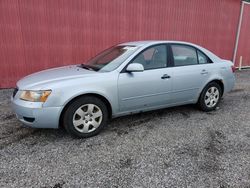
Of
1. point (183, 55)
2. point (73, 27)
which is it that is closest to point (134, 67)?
point (183, 55)

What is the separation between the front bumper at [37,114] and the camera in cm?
265

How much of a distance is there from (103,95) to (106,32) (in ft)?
13.5

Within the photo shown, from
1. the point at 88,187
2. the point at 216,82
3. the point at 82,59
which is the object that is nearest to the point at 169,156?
the point at 88,187

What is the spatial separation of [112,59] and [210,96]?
2214 mm

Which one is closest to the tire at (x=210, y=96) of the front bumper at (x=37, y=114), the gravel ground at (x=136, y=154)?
the gravel ground at (x=136, y=154)

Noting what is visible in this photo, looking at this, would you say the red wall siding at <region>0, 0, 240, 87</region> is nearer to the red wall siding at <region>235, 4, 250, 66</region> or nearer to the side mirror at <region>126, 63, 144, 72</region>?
the red wall siding at <region>235, 4, 250, 66</region>

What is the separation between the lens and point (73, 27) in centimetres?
599

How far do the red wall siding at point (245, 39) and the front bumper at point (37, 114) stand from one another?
10374 millimetres

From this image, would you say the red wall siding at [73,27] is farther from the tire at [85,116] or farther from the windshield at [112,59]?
the tire at [85,116]

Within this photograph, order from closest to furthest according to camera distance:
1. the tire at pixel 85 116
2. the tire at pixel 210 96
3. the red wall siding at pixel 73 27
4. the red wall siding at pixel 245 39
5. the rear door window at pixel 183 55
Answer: the tire at pixel 85 116 < the rear door window at pixel 183 55 < the tire at pixel 210 96 < the red wall siding at pixel 73 27 < the red wall siding at pixel 245 39

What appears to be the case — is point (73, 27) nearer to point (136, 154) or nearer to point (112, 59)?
point (112, 59)

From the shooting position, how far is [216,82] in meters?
4.08

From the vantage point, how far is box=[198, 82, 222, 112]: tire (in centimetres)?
396

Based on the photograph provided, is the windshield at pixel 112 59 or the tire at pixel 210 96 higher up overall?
the windshield at pixel 112 59
